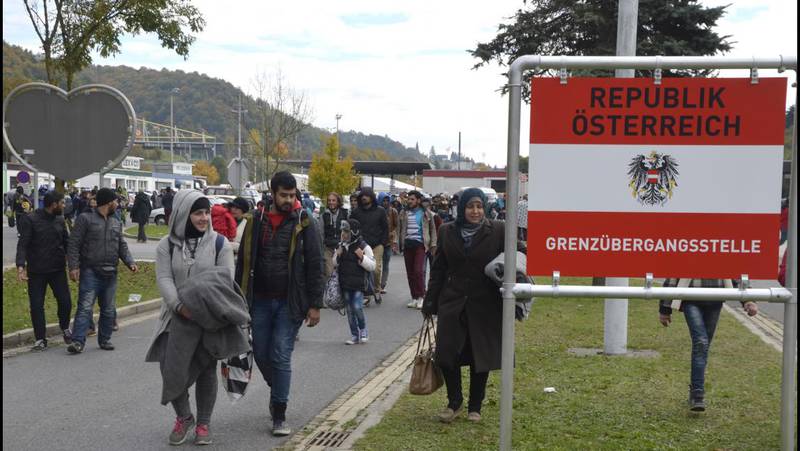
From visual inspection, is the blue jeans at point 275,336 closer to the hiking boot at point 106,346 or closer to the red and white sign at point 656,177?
the red and white sign at point 656,177

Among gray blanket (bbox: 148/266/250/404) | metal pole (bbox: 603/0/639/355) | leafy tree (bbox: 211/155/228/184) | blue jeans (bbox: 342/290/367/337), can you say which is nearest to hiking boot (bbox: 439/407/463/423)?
gray blanket (bbox: 148/266/250/404)

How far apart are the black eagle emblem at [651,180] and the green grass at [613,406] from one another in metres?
2.02

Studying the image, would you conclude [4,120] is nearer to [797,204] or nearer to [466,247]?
[466,247]

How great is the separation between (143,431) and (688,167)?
4.29m

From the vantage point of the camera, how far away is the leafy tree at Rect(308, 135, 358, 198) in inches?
1987

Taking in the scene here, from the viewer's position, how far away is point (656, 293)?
4707 mm

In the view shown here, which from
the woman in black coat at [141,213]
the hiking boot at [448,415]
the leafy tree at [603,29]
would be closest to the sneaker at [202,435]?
the hiking boot at [448,415]

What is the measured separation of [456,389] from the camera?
672cm

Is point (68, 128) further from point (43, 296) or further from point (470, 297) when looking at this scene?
point (470, 297)

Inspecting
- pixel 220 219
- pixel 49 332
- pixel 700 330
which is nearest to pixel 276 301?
pixel 220 219

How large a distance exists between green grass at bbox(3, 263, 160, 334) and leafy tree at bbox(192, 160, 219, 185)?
108637mm

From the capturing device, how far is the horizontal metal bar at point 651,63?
4469mm

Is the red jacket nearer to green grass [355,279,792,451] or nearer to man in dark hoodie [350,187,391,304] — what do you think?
green grass [355,279,792,451]

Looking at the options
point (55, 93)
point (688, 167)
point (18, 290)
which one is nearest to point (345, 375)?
point (55, 93)
